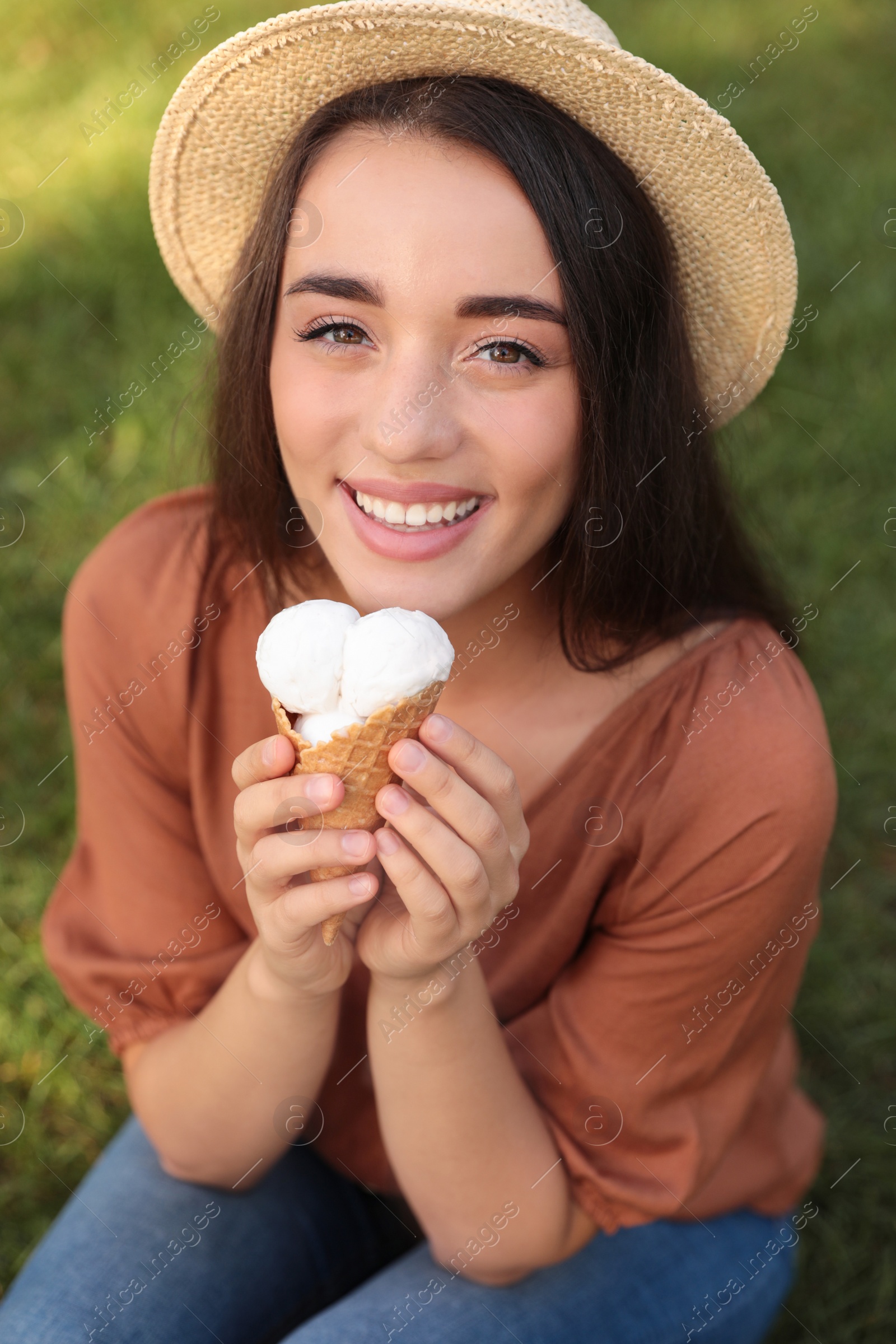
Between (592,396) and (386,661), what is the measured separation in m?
0.57

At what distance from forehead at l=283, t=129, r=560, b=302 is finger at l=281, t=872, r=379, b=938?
2.73ft

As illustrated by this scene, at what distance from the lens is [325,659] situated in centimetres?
160

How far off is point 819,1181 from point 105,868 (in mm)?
1974

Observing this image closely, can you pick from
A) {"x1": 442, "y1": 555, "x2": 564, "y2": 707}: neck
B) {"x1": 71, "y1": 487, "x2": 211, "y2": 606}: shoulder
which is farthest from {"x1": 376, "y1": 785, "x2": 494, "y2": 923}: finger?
{"x1": 71, "y1": 487, "x2": 211, "y2": 606}: shoulder

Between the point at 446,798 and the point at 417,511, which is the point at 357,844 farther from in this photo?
the point at 417,511

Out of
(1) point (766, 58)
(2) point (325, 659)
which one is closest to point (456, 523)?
(2) point (325, 659)

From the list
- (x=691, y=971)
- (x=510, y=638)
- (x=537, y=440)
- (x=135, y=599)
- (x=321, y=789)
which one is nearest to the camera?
(x=321, y=789)

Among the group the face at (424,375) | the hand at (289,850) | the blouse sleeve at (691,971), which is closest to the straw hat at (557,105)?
the face at (424,375)

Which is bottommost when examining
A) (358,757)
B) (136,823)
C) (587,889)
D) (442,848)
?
(587,889)

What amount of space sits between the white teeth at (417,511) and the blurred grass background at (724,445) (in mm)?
829

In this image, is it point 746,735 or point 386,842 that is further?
point 746,735

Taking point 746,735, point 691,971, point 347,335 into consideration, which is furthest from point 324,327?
point 691,971

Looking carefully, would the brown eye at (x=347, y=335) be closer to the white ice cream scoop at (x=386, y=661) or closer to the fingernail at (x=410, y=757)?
the white ice cream scoop at (x=386, y=661)

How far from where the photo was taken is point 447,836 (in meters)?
1.54
